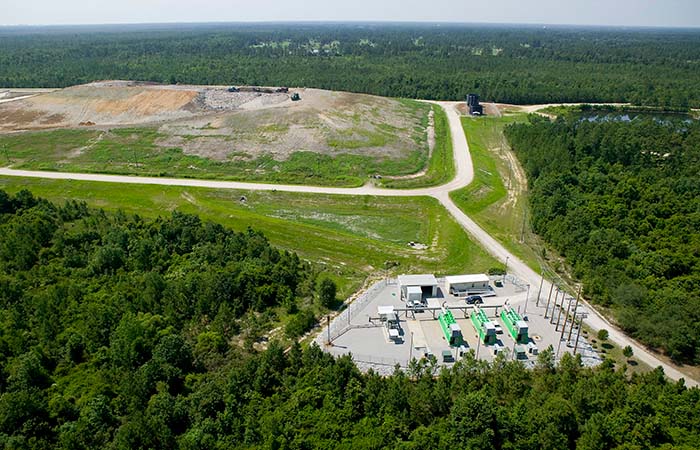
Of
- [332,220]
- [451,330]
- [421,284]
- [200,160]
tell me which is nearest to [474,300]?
[421,284]

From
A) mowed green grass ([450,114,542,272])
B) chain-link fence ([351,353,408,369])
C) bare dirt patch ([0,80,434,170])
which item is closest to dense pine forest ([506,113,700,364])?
mowed green grass ([450,114,542,272])

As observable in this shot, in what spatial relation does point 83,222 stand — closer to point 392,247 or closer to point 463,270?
point 392,247

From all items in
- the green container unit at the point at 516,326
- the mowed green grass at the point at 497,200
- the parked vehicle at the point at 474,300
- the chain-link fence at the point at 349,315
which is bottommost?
the chain-link fence at the point at 349,315

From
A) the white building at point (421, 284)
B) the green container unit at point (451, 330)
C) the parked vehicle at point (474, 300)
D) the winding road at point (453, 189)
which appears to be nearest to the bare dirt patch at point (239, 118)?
the winding road at point (453, 189)

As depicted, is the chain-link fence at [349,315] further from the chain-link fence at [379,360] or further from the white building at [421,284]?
the chain-link fence at [379,360]

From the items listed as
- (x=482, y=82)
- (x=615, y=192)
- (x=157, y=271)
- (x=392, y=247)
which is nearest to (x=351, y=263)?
(x=392, y=247)

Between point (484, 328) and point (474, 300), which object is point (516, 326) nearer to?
point (484, 328)
